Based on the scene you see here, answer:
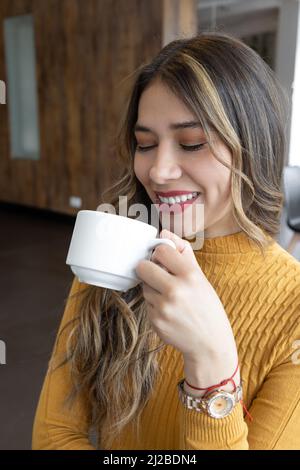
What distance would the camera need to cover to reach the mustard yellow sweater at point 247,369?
0.69 metres

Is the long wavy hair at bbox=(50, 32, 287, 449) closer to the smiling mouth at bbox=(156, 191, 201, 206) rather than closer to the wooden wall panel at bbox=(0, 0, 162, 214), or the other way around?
the smiling mouth at bbox=(156, 191, 201, 206)

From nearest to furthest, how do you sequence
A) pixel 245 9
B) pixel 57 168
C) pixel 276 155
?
pixel 276 155 → pixel 57 168 → pixel 245 9

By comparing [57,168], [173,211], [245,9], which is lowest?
→ [57,168]

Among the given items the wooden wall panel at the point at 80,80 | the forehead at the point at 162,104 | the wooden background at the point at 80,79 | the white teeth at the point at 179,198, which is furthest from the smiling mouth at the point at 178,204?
the wooden wall panel at the point at 80,80

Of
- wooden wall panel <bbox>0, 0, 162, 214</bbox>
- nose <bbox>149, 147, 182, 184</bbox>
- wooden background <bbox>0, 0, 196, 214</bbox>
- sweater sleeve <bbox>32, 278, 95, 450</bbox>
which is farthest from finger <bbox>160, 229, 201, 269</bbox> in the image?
wooden wall panel <bbox>0, 0, 162, 214</bbox>

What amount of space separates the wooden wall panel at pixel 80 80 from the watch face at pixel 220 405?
4.10 metres

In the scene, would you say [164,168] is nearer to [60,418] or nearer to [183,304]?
[183,304]

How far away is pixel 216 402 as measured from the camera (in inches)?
22.8

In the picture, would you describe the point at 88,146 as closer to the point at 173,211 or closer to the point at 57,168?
the point at 57,168

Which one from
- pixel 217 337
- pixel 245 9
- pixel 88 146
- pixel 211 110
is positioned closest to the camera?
pixel 217 337
